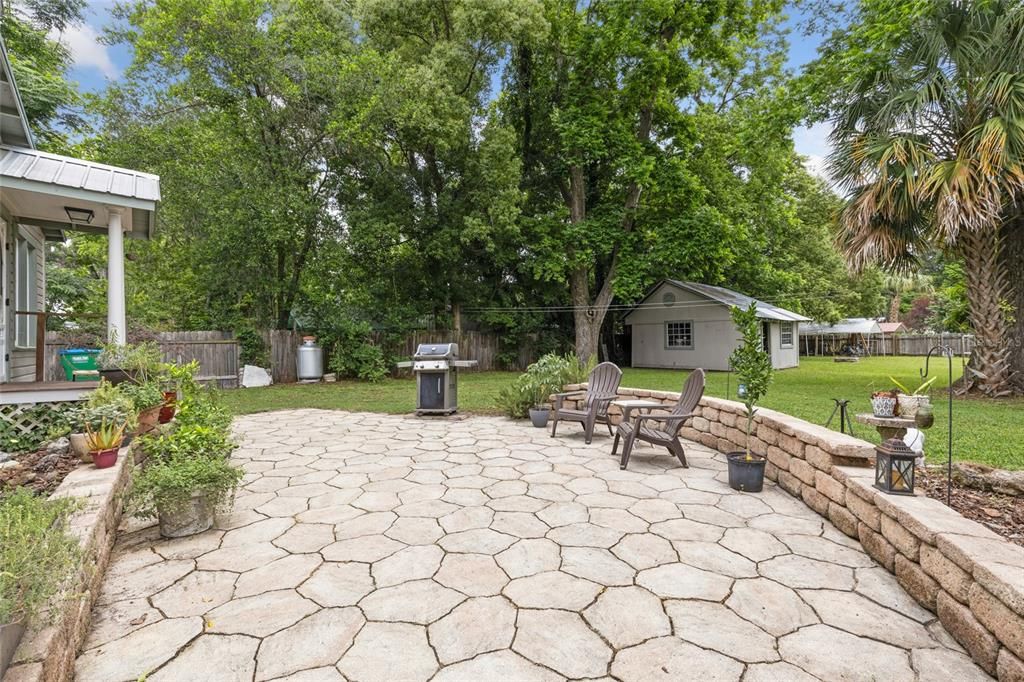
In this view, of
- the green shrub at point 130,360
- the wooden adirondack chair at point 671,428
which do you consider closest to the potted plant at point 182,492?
the green shrub at point 130,360

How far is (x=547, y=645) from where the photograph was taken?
1838 mm

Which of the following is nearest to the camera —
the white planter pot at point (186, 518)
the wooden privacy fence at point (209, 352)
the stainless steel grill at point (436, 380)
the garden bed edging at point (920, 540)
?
the garden bed edging at point (920, 540)

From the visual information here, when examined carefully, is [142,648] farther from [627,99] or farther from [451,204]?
[627,99]

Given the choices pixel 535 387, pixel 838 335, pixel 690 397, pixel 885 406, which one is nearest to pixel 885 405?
pixel 885 406

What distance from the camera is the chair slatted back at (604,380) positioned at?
5.39 metres

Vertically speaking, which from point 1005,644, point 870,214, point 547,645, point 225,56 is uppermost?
point 225,56

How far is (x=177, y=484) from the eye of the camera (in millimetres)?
2680

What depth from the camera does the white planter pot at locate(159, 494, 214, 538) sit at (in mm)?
2760

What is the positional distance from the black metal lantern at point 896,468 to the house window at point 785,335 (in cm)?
1518

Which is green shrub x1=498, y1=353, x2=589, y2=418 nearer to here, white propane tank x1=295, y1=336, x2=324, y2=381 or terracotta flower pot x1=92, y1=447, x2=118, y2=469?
terracotta flower pot x1=92, y1=447, x2=118, y2=469

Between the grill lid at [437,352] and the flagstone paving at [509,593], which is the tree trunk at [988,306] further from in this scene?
the grill lid at [437,352]

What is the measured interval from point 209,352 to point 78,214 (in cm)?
643

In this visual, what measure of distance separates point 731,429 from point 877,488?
199 centimetres

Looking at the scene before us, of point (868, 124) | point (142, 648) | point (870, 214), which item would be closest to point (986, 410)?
point (870, 214)
